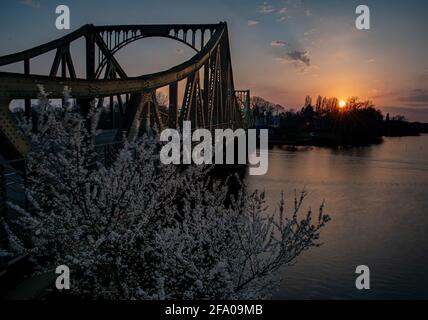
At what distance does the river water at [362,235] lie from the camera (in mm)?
12273

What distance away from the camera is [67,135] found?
471 centimetres

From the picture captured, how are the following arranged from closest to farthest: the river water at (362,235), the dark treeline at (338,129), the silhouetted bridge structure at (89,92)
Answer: the silhouetted bridge structure at (89,92), the river water at (362,235), the dark treeline at (338,129)

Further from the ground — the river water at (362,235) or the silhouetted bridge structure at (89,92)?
the silhouetted bridge structure at (89,92)

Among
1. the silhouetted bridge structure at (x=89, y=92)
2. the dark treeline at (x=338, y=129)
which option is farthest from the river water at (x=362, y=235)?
the dark treeline at (x=338, y=129)

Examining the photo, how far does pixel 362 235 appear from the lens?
715 inches

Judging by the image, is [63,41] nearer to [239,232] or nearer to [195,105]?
[195,105]

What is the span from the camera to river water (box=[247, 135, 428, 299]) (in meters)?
12.3

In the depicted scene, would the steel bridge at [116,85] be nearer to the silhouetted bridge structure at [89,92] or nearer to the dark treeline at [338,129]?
the silhouetted bridge structure at [89,92]

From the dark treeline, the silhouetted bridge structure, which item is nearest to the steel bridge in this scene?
the silhouetted bridge structure

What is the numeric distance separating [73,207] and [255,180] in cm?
3087

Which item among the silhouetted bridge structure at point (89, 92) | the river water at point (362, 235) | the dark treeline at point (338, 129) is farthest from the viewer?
the dark treeline at point (338, 129)

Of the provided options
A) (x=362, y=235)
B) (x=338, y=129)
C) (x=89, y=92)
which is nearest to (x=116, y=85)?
(x=89, y=92)

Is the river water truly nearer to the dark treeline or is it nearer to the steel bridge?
the steel bridge
